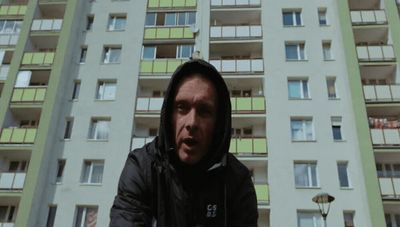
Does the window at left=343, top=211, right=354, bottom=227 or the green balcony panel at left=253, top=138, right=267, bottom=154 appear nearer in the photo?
the window at left=343, top=211, right=354, bottom=227

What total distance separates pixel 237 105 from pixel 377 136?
762cm

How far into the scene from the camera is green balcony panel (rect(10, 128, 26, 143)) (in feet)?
80.1

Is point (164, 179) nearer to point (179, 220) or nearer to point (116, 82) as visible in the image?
point (179, 220)

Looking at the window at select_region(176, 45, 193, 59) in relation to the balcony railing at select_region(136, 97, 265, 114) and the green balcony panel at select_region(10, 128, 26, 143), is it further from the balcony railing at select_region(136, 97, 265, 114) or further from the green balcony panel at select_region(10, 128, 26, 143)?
the green balcony panel at select_region(10, 128, 26, 143)

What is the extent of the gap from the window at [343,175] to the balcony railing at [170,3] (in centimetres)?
1397

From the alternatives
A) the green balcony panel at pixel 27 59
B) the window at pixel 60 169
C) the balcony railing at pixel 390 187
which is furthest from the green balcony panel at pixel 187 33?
the balcony railing at pixel 390 187

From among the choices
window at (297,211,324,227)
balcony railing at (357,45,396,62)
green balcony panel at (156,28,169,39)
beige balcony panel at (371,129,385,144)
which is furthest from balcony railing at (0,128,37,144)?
balcony railing at (357,45,396,62)

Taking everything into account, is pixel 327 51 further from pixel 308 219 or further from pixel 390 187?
pixel 308 219

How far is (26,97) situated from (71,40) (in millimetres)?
4556

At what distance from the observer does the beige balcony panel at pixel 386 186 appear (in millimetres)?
21453

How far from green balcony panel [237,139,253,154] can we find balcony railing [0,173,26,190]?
37.8ft

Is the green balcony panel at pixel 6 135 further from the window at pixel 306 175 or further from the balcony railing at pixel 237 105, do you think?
the window at pixel 306 175

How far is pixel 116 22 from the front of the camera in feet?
94.5

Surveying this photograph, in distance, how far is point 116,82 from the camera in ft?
86.8
